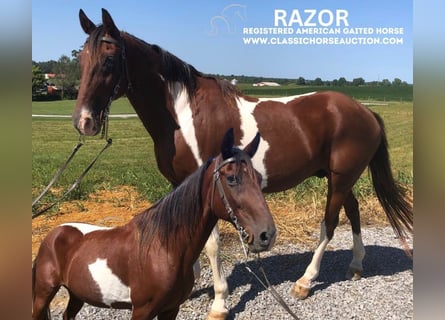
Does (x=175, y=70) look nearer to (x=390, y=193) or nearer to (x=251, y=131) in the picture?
(x=251, y=131)

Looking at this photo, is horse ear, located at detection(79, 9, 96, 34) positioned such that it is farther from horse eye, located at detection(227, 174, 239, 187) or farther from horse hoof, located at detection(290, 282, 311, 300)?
horse hoof, located at detection(290, 282, 311, 300)

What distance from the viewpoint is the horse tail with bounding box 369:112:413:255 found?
10.8 ft

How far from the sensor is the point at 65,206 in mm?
3523

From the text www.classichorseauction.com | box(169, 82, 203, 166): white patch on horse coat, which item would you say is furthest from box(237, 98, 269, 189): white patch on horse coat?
the text www.classichorseauction.com

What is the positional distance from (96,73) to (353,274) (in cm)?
252

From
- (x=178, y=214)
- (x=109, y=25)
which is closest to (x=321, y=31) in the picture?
(x=109, y=25)

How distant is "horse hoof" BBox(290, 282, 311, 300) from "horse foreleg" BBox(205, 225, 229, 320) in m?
0.59

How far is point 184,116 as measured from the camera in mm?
2693

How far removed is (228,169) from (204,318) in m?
1.57

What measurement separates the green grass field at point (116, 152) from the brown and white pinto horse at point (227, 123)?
0.14 meters
